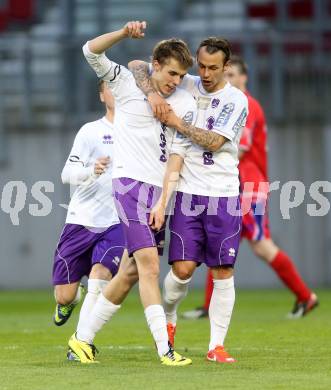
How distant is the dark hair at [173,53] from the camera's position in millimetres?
8156

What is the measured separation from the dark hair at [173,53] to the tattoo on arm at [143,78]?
0.18 m

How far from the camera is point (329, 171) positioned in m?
18.1

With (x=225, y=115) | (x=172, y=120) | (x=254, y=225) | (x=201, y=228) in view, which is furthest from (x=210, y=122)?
(x=254, y=225)

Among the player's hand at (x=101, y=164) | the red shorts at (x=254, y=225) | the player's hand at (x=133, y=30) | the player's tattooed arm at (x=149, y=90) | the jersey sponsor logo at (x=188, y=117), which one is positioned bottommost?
the red shorts at (x=254, y=225)

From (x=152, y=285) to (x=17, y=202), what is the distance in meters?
9.82

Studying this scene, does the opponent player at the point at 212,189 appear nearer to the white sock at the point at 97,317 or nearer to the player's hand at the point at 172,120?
the player's hand at the point at 172,120

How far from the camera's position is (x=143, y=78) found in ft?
27.5

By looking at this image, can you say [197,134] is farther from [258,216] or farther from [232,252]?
[258,216]

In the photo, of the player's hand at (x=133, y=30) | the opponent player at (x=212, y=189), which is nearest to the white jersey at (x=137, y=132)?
the opponent player at (x=212, y=189)

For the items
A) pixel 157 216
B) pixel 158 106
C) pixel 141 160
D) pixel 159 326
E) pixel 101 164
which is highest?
pixel 158 106

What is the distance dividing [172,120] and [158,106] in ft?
0.49

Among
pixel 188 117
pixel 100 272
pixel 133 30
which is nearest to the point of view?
pixel 133 30

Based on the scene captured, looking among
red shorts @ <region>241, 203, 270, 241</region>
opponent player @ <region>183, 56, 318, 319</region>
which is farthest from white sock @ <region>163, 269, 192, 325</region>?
red shorts @ <region>241, 203, 270, 241</region>

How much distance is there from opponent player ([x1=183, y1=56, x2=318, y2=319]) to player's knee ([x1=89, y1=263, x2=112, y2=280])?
3069mm
